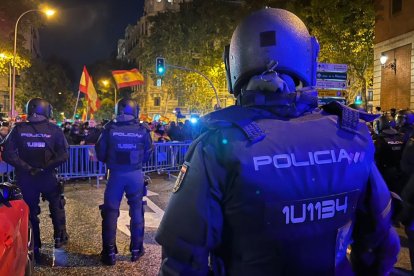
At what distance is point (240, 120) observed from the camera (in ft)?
5.23

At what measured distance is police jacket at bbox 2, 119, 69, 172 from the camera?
222 inches

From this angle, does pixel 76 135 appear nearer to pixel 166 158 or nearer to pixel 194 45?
pixel 166 158

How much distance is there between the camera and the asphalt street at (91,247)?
514cm

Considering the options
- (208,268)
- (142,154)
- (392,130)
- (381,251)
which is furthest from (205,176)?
(392,130)

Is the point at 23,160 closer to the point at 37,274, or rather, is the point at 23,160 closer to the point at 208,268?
the point at 37,274

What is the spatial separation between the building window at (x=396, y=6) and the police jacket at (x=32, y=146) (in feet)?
67.3

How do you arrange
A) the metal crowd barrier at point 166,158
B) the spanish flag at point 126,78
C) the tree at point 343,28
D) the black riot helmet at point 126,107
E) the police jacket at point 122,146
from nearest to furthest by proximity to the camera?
1. the police jacket at point 122,146
2. the black riot helmet at point 126,107
3. the metal crowd barrier at point 166,158
4. the tree at point 343,28
5. the spanish flag at point 126,78

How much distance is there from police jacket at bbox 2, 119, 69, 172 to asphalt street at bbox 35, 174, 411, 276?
1.19 m

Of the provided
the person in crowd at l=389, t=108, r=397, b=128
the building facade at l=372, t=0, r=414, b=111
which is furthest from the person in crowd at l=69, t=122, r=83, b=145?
the building facade at l=372, t=0, r=414, b=111

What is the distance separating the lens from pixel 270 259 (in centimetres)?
153

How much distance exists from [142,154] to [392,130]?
4538 mm

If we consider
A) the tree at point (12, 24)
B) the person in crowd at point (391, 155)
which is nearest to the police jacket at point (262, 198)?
the person in crowd at point (391, 155)

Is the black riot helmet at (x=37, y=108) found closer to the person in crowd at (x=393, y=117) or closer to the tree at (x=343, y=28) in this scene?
the person in crowd at (x=393, y=117)

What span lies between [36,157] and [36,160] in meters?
0.04
